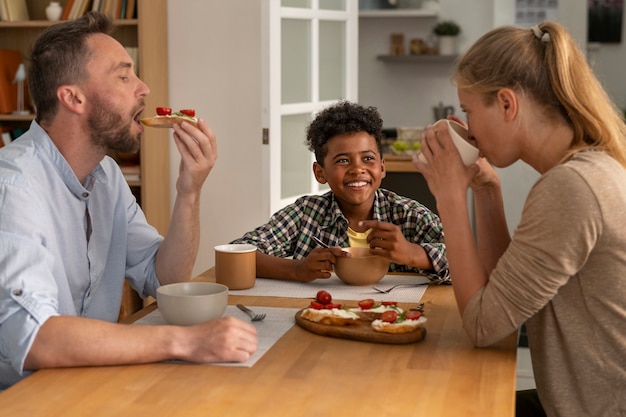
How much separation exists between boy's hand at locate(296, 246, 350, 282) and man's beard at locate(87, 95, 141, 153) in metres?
0.51

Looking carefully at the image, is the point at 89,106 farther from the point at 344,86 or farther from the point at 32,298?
the point at 344,86

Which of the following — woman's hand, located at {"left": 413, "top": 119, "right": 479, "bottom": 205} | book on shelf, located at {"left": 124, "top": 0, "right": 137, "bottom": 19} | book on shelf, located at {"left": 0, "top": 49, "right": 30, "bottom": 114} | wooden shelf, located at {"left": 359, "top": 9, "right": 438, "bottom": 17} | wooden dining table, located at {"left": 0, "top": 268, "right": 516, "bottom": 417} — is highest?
wooden shelf, located at {"left": 359, "top": 9, "right": 438, "bottom": 17}

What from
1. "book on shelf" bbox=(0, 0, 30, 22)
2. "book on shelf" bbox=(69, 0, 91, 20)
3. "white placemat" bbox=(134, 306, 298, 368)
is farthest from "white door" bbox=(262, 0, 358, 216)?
"white placemat" bbox=(134, 306, 298, 368)

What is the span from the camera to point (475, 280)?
1.62 m

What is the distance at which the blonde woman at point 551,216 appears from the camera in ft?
4.91

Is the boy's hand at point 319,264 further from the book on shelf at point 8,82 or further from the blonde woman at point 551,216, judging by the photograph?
the book on shelf at point 8,82

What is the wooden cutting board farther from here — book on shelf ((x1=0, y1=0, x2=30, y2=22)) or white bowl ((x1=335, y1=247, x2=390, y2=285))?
book on shelf ((x1=0, y1=0, x2=30, y2=22))

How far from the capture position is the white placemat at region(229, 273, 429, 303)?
1.93 metres

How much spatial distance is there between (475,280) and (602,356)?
0.84 ft

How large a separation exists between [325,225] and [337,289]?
43 cm

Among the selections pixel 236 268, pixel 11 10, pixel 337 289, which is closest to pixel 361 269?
pixel 337 289

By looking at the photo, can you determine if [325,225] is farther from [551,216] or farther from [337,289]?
[551,216]

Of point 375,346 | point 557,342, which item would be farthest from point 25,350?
point 557,342

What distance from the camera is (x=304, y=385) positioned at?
1.35 m
